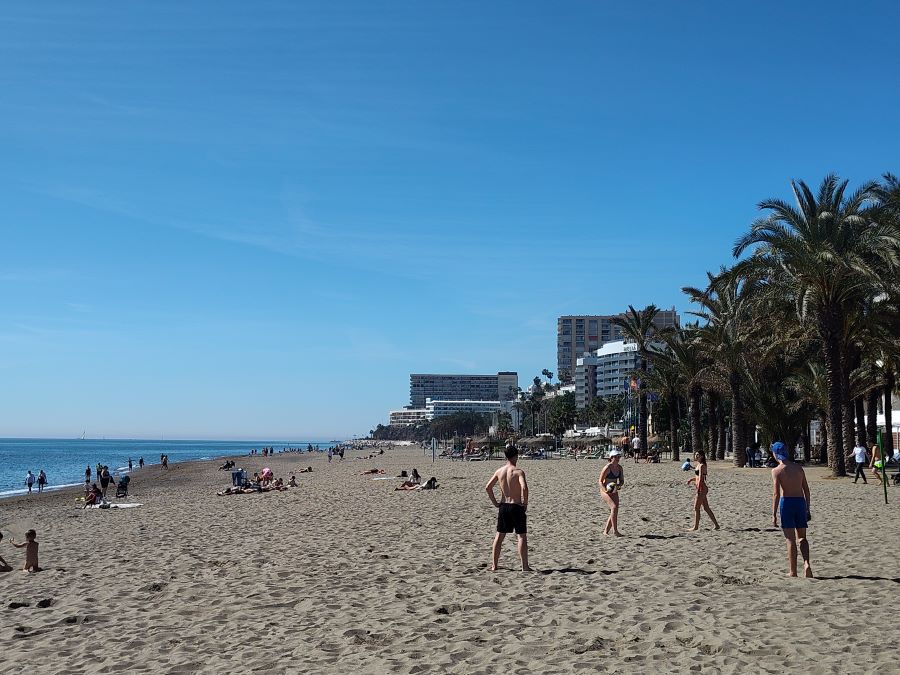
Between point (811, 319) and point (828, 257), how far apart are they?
10.0ft

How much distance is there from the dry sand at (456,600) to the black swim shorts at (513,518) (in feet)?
1.86

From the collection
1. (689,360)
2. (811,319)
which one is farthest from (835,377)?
(689,360)

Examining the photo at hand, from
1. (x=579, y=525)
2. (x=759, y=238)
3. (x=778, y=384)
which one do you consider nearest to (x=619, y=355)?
(x=778, y=384)

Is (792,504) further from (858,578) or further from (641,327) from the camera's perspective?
(641,327)

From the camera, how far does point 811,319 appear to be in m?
24.6

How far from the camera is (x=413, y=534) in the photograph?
42.8ft

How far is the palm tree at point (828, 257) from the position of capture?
2272 centimetres

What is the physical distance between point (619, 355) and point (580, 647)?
170394mm

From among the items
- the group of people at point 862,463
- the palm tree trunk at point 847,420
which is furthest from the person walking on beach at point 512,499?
the palm tree trunk at point 847,420

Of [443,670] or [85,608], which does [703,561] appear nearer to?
[443,670]

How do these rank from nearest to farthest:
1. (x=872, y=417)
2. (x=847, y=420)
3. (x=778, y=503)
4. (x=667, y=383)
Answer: (x=778, y=503) → (x=847, y=420) → (x=872, y=417) → (x=667, y=383)

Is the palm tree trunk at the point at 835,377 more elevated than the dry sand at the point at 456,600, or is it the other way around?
the palm tree trunk at the point at 835,377

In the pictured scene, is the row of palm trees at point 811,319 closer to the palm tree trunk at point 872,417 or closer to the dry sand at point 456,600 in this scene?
the palm tree trunk at point 872,417

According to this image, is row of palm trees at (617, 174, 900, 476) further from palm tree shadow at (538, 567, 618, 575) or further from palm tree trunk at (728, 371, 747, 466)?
palm tree shadow at (538, 567, 618, 575)
